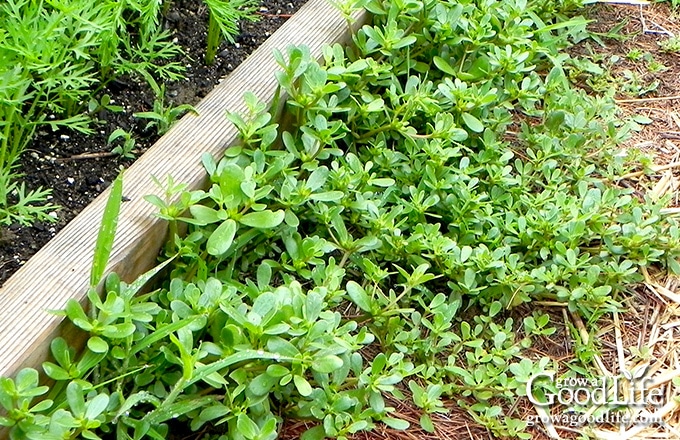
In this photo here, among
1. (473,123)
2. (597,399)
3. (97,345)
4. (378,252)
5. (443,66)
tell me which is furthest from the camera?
(443,66)

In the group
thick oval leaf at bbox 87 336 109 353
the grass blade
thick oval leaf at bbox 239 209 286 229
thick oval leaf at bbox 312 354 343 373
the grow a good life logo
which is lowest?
the grow a good life logo

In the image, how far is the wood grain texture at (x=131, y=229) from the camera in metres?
1.35

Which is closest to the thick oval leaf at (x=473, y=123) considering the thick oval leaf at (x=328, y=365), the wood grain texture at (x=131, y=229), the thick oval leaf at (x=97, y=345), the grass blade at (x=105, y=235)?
the wood grain texture at (x=131, y=229)

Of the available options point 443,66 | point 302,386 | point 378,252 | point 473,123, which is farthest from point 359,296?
point 443,66

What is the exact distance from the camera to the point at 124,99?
1954 millimetres

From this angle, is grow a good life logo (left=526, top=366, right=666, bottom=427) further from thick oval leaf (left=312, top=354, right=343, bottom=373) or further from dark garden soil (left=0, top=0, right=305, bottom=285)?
dark garden soil (left=0, top=0, right=305, bottom=285)

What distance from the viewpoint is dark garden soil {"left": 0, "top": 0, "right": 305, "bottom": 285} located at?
160cm

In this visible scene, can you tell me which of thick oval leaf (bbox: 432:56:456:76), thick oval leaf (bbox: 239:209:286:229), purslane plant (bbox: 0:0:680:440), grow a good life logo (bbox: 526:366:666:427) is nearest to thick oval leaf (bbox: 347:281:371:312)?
purslane plant (bbox: 0:0:680:440)

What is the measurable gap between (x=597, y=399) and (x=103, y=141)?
1.26 metres

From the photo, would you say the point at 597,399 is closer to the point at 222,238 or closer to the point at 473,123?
the point at 473,123

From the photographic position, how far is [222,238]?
1561 millimetres

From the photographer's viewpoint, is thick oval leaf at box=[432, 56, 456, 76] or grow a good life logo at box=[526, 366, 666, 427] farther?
thick oval leaf at box=[432, 56, 456, 76]

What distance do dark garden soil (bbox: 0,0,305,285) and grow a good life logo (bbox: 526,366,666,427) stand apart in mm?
1051

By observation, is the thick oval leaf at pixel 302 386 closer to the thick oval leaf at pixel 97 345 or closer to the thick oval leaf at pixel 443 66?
the thick oval leaf at pixel 97 345
